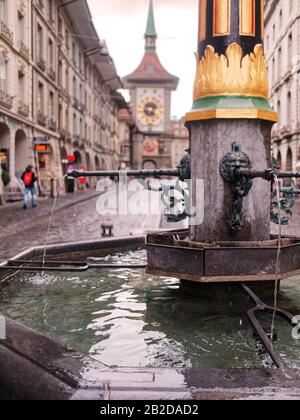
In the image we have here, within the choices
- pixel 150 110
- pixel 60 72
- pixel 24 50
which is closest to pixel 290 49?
pixel 24 50

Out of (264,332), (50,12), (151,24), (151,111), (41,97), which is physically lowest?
(264,332)

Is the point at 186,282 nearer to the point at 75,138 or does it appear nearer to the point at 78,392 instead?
the point at 78,392

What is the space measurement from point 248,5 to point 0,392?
3713 mm

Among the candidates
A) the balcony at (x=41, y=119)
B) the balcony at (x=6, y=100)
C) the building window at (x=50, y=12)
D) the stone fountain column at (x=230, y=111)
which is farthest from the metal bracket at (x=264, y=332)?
the building window at (x=50, y=12)

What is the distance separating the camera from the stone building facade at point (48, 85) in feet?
73.8

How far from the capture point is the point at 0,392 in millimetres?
2127

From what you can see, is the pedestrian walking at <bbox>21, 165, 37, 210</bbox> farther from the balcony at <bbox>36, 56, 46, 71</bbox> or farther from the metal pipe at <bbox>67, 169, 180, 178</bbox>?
the metal pipe at <bbox>67, 169, 180, 178</bbox>

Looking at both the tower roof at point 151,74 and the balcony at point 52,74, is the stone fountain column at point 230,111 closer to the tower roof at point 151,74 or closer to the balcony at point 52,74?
the balcony at point 52,74

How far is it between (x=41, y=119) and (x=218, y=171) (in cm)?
2430

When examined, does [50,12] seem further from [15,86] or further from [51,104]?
[15,86]

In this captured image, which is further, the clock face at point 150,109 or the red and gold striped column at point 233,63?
the clock face at point 150,109

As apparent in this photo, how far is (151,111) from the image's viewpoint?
108125 mm
